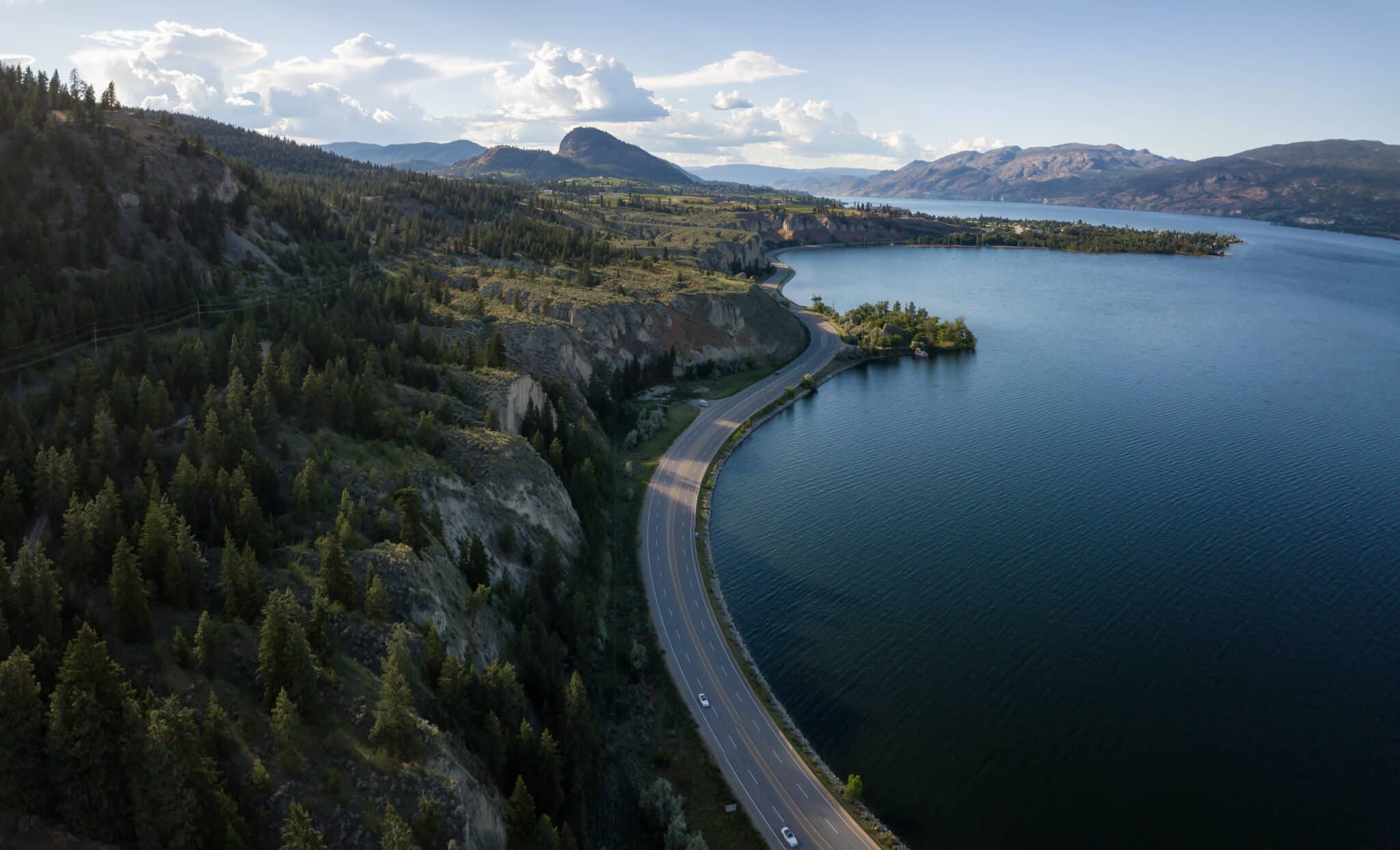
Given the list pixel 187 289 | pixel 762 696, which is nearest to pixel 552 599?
pixel 762 696

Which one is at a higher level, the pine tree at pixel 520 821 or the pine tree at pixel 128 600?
the pine tree at pixel 128 600

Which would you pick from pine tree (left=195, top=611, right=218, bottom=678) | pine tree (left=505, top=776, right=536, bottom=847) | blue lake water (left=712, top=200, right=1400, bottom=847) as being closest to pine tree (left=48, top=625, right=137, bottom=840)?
pine tree (left=195, top=611, right=218, bottom=678)

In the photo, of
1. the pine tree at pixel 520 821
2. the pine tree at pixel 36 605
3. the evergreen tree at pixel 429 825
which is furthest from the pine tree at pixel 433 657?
the pine tree at pixel 36 605

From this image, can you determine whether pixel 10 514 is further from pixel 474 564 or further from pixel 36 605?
pixel 474 564

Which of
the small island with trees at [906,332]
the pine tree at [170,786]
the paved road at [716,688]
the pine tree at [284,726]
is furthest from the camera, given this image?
the small island with trees at [906,332]

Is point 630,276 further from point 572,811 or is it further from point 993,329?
point 572,811

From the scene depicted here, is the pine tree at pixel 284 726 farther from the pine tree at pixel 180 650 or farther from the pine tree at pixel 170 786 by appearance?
the pine tree at pixel 180 650

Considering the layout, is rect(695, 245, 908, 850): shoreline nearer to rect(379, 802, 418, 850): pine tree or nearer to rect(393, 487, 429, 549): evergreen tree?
rect(393, 487, 429, 549): evergreen tree
